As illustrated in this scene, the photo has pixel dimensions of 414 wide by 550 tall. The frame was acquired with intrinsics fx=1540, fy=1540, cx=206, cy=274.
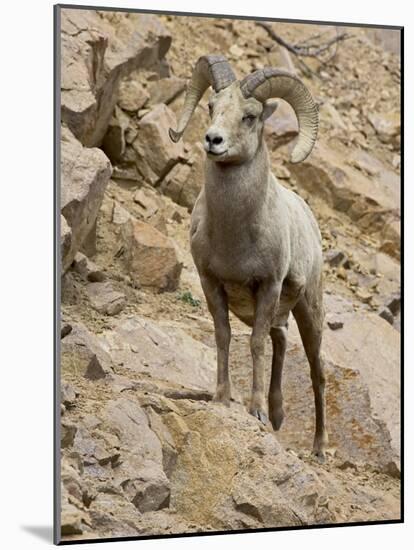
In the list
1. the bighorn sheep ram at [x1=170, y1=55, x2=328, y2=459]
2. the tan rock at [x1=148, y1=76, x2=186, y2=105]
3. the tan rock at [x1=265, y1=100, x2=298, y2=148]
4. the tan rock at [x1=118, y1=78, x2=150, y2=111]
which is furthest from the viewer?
the tan rock at [x1=265, y1=100, x2=298, y2=148]

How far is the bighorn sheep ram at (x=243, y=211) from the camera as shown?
1012 cm

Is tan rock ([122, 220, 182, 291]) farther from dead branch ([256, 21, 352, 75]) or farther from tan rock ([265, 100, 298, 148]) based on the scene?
dead branch ([256, 21, 352, 75])

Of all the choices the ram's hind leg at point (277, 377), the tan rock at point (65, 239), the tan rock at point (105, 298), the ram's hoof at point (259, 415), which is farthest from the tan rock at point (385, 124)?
the ram's hoof at point (259, 415)

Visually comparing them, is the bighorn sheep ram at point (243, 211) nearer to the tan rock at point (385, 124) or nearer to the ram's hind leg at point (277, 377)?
the ram's hind leg at point (277, 377)

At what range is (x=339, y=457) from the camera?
38.5 ft

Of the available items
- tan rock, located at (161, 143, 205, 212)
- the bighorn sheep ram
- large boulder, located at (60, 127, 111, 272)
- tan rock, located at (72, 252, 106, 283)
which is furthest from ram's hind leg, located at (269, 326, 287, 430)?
tan rock, located at (161, 143, 205, 212)

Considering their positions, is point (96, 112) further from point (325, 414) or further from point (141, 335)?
point (325, 414)

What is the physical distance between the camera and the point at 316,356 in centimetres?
1178

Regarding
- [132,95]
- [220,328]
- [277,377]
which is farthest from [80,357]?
[132,95]

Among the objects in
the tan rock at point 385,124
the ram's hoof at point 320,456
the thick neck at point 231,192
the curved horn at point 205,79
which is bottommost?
the ram's hoof at point 320,456

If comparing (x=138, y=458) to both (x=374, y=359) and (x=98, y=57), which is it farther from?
(x=98, y=57)

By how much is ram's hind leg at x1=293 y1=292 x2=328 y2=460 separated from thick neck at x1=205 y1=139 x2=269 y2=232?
153 centimetres

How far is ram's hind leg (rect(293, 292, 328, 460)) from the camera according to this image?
11625mm

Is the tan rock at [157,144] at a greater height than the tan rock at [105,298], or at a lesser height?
greater
